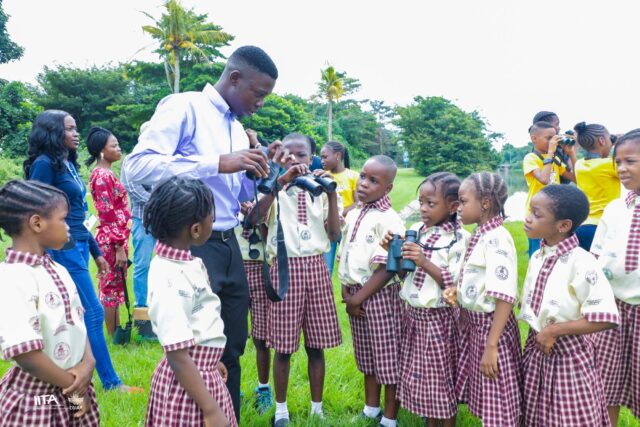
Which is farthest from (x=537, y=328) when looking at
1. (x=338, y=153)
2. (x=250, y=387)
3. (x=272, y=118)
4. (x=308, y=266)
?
(x=272, y=118)

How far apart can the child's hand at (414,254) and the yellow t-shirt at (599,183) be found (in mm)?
2370

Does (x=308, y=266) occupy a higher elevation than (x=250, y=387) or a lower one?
higher

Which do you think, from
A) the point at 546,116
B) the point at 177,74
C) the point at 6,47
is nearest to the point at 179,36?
the point at 177,74

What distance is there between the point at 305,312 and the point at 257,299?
416 mm

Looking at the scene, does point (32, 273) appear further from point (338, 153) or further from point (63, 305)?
point (338, 153)

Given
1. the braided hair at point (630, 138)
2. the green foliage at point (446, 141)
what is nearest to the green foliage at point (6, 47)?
the braided hair at point (630, 138)

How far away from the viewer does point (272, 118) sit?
29.1 m

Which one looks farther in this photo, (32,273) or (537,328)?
(537,328)

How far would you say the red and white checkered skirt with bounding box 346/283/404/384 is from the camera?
2992mm

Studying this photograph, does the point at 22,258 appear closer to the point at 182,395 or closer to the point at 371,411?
→ the point at 182,395

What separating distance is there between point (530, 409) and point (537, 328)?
42 cm

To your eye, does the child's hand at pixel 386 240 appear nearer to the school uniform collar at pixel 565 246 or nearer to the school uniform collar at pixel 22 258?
the school uniform collar at pixel 565 246

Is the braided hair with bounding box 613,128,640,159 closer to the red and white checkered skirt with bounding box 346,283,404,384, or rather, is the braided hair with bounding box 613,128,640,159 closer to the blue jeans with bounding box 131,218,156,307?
the red and white checkered skirt with bounding box 346,283,404,384

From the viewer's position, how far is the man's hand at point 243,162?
7.55ft
